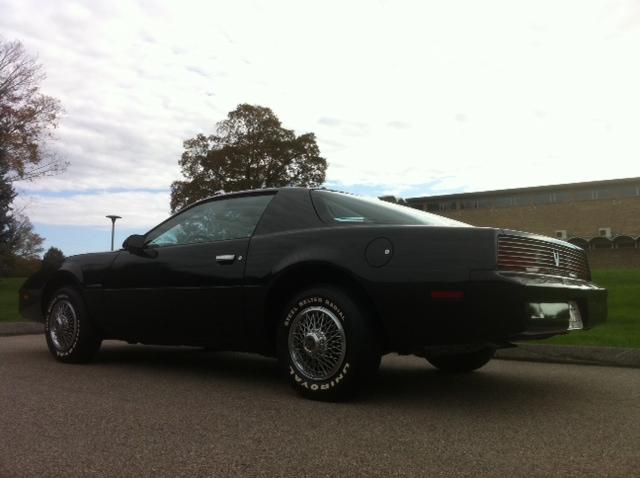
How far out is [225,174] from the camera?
40.2 m

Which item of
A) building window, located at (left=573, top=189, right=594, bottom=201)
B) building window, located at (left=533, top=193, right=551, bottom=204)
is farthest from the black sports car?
building window, located at (left=533, top=193, right=551, bottom=204)

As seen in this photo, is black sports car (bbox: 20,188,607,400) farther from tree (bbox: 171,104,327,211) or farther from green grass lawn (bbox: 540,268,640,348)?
tree (bbox: 171,104,327,211)

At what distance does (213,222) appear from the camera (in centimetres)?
495

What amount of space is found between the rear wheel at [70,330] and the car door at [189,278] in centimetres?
36

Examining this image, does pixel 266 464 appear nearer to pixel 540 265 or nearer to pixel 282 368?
pixel 282 368

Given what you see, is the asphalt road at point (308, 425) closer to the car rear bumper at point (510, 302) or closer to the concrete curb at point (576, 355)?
the concrete curb at point (576, 355)

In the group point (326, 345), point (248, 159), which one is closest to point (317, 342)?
point (326, 345)

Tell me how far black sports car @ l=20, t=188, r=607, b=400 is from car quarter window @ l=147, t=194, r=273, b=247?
0.04 ft

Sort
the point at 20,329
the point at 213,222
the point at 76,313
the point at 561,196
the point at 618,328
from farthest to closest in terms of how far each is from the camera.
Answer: the point at 561,196
the point at 20,329
the point at 618,328
the point at 76,313
the point at 213,222

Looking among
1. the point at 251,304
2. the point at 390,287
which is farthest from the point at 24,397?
the point at 390,287

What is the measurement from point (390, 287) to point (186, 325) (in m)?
1.86

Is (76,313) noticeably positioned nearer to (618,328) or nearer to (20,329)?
(20,329)

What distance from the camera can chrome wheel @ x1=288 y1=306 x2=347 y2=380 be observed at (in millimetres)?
3771

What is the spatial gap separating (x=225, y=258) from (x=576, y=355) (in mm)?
3684
